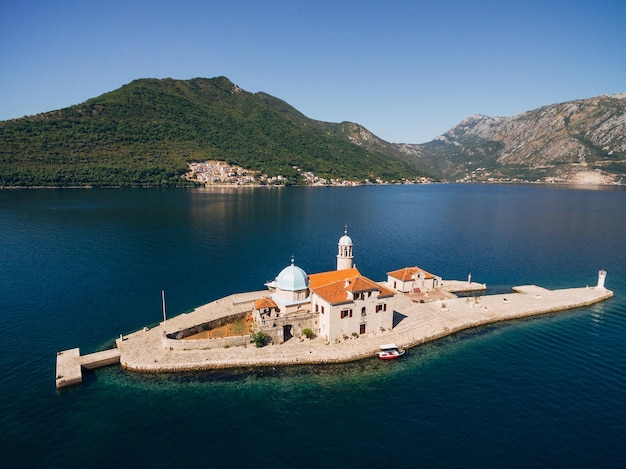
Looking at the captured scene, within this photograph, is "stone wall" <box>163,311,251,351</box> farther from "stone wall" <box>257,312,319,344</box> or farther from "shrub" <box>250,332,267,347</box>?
"stone wall" <box>257,312,319,344</box>

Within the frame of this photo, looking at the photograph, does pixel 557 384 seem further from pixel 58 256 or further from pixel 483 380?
pixel 58 256

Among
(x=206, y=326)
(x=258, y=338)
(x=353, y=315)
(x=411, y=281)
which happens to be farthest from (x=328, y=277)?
(x=411, y=281)

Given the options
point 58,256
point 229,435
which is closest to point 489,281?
point 229,435

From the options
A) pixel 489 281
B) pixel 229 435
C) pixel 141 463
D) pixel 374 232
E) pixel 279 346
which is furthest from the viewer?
pixel 374 232

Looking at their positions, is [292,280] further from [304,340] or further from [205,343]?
[205,343]

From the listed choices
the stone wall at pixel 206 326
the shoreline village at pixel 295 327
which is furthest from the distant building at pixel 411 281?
the stone wall at pixel 206 326

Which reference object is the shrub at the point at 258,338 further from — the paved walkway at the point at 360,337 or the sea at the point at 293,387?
the sea at the point at 293,387
